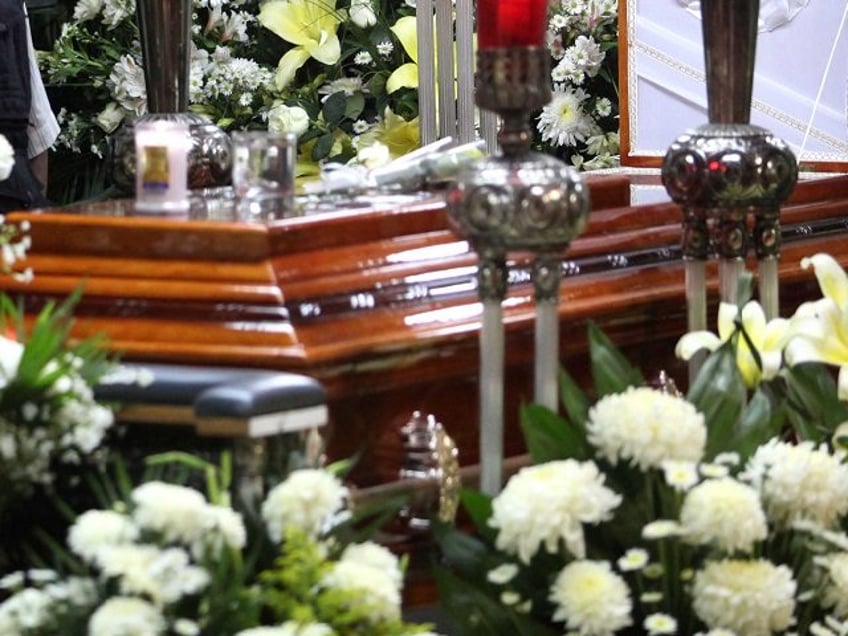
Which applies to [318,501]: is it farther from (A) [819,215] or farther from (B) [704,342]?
(A) [819,215]

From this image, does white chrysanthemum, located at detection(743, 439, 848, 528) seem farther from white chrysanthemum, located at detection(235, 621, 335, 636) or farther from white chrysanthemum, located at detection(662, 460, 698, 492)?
white chrysanthemum, located at detection(235, 621, 335, 636)

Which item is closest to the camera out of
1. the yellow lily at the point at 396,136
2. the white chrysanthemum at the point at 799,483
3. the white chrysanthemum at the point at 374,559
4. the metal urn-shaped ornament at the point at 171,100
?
the white chrysanthemum at the point at 374,559

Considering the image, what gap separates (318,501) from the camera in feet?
4.78

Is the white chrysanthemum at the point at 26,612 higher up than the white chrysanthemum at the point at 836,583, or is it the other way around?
the white chrysanthemum at the point at 26,612

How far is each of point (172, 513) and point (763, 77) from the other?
155 cm

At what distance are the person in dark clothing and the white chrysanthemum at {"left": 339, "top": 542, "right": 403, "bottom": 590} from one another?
1853mm

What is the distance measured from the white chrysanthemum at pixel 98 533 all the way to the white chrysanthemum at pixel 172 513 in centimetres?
1

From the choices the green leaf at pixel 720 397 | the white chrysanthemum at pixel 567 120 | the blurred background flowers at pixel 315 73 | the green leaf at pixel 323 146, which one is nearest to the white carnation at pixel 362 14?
the blurred background flowers at pixel 315 73

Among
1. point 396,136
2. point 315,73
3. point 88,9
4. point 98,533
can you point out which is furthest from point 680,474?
point 88,9

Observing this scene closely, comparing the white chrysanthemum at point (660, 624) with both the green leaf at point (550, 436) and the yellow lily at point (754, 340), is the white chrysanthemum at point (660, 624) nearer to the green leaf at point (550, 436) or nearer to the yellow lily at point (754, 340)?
the green leaf at point (550, 436)

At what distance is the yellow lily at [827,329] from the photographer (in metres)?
1.89

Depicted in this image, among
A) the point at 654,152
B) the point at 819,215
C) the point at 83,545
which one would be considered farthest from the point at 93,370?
the point at 654,152

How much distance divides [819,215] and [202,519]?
1.28 m

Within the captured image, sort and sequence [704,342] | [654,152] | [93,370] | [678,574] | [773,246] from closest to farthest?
[93,370]
[678,574]
[704,342]
[773,246]
[654,152]
